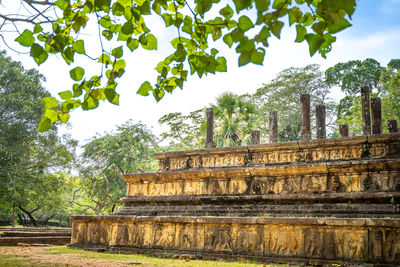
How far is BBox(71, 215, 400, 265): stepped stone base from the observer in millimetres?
5535

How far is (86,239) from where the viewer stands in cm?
847

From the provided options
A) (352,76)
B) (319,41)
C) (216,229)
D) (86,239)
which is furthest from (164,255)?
(352,76)

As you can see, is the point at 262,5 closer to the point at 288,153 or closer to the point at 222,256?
the point at 222,256

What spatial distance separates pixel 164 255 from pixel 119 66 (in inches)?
194

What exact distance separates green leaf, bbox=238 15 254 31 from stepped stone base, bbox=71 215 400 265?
14.4 ft

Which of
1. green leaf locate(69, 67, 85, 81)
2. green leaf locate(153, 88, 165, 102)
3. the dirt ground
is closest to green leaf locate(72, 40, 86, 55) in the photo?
green leaf locate(69, 67, 85, 81)

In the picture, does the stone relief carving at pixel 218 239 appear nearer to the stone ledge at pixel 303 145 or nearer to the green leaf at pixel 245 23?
the stone ledge at pixel 303 145

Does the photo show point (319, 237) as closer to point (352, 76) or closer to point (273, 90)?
point (273, 90)

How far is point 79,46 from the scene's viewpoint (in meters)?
2.89

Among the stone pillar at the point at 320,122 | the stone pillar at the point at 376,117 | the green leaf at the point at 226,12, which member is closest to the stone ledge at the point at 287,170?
the stone pillar at the point at 376,117

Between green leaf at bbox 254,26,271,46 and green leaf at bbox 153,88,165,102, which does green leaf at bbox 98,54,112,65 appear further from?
green leaf at bbox 254,26,271,46

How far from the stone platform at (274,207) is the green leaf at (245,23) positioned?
4.40 meters

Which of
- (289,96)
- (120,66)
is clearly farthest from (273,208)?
(289,96)

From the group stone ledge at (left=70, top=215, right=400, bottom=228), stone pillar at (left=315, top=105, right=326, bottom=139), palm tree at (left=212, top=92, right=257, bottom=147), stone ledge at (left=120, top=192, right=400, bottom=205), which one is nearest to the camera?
stone ledge at (left=70, top=215, right=400, bottom=228)
